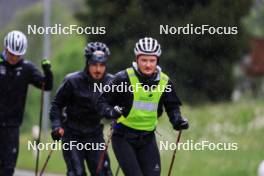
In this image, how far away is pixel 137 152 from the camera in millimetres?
9141

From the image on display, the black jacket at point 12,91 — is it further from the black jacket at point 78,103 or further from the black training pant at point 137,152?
the black training pant at point 137,152

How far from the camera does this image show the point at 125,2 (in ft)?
97.3

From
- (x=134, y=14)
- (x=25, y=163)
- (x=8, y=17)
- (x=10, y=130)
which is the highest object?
(x=8, y=17)

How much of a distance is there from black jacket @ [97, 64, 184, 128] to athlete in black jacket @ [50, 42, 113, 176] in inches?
30.2

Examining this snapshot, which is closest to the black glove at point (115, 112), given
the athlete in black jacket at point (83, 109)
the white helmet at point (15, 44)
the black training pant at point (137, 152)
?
the black training pant at point (137, 152)

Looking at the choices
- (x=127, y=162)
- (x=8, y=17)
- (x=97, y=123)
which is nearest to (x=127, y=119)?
(x=127, y=162)

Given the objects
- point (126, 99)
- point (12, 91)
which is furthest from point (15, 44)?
point (126, 99)

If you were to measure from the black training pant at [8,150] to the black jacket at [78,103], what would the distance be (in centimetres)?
108

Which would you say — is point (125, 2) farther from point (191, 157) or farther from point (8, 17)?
point (8, 17)

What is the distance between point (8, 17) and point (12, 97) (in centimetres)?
7705

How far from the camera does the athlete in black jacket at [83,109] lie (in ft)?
32.6

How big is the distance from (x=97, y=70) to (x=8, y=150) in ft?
6.18

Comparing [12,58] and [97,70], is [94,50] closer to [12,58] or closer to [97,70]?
[97,70]

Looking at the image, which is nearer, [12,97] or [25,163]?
[12,97]
